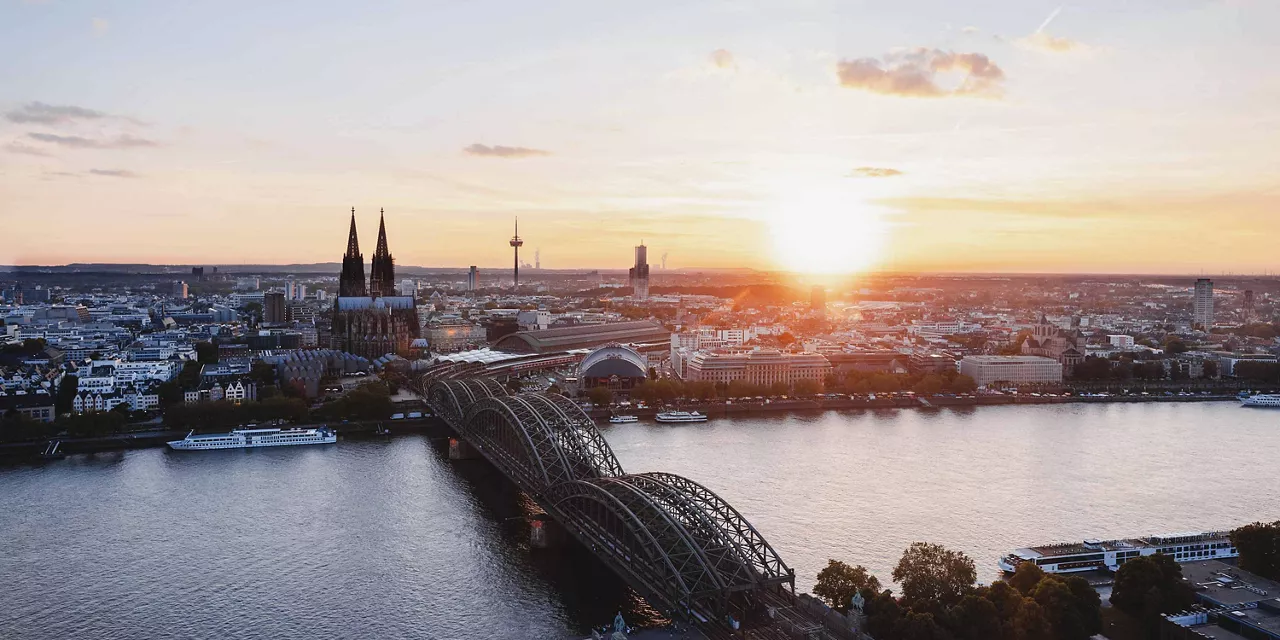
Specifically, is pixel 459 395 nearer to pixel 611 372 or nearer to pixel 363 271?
pixel 611 372

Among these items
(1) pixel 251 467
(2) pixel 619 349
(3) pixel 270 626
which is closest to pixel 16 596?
(3) pixel 270 626

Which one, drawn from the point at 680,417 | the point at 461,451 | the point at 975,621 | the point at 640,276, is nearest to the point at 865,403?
the point at 680,417

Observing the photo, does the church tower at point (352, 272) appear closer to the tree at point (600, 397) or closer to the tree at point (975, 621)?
the tree at point (600, 397)

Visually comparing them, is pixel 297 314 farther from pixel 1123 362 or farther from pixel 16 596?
pixel 16 596

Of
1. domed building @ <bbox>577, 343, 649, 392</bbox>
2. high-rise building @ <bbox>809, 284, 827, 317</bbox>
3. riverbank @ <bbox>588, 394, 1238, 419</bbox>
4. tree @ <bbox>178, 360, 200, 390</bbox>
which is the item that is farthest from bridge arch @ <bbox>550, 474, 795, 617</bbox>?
high-rise building @ <bbox>809, 284, 827, 317</bbox>

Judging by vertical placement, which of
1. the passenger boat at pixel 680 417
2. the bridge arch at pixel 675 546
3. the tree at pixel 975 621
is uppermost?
the bridge arch at pixel 675 546

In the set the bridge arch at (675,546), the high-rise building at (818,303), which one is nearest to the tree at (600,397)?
the bridge arch at (675,546)

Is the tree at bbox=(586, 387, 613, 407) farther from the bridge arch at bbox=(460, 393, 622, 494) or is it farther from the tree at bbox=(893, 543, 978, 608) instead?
the tree at bbox=(893, 543, 978, 608)
